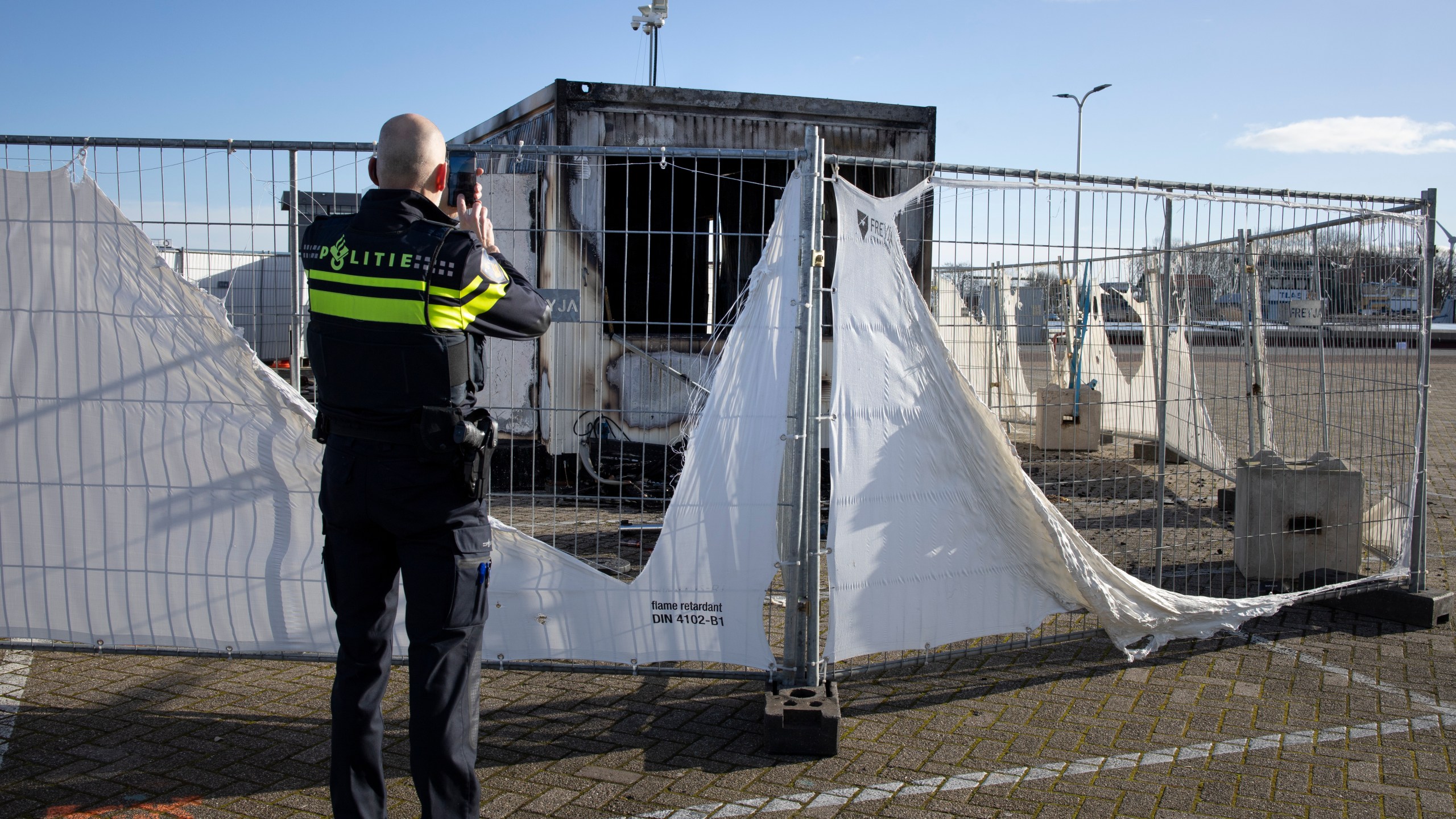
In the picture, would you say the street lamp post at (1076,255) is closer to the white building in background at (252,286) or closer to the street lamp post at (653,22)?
the white building in background at (252,286)

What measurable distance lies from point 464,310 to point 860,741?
2196mm

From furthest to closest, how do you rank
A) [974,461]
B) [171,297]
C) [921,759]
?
[974,461], [171,297], [921,759]

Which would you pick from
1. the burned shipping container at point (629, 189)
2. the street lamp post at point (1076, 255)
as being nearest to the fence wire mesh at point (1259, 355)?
the street lamp post at point (1076, 255)

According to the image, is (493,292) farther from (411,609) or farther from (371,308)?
(411,609)

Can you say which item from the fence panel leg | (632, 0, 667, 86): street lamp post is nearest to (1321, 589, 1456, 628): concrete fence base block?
the fence panel leg

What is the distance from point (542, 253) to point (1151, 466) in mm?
6611

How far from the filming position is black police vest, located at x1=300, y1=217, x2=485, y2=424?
2.68 m

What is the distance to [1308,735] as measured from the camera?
3.78m

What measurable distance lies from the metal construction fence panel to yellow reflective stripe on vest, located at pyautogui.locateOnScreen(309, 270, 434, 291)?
0.81 metres

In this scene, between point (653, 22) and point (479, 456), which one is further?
point (653, 22)

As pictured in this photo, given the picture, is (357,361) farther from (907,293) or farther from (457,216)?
(907,293)

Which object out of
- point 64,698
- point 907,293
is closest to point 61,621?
point 64,698

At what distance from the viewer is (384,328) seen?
8.91ft

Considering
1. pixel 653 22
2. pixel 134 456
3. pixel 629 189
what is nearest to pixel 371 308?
pixel 134 456
